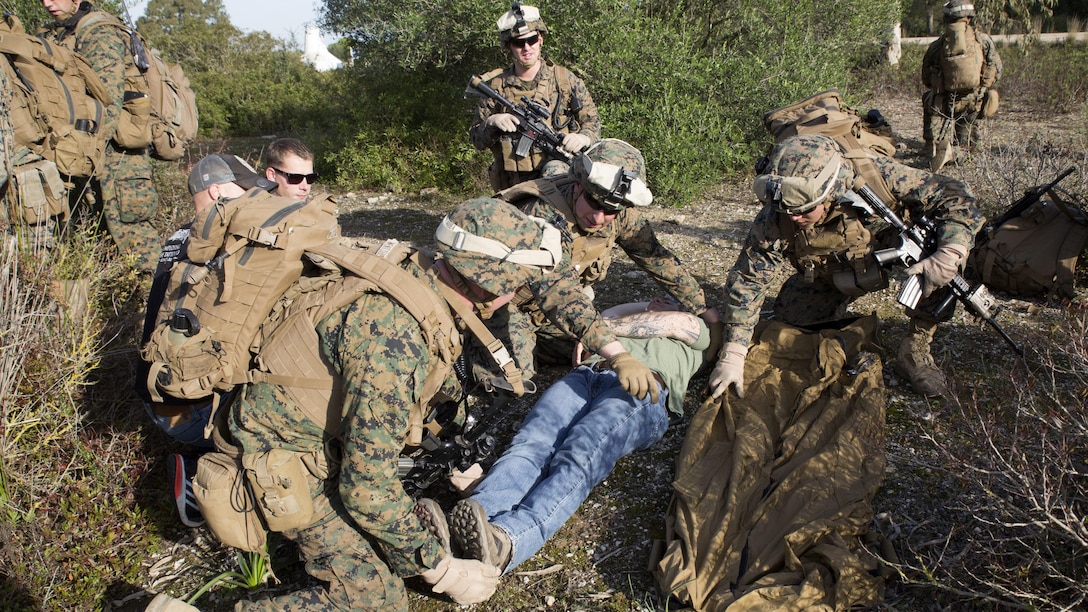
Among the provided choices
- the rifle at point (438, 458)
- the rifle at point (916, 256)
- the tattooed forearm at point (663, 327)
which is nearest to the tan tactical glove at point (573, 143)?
the tattooed forearm at point (663, 327)

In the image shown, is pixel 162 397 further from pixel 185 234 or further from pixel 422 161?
pixel 422 161

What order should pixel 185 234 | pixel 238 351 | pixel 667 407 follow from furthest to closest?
pixel 667 407
pixel 185 234
pixel 238 351

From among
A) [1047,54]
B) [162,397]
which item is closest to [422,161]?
[162,397]

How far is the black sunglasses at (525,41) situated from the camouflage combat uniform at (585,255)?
1.60 metres

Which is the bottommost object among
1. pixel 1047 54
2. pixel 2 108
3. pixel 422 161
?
pixel 422 161

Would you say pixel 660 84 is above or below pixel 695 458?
above

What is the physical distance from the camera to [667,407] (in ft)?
11.4

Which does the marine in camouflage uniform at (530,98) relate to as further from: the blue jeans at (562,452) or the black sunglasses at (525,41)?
the blue jeans at (562,452)

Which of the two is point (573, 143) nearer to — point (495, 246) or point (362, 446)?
point (495, 246)

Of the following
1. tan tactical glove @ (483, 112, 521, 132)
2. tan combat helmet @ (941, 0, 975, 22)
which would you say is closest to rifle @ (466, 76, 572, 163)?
tan tactical glove @ (483, 112, 521, 132)

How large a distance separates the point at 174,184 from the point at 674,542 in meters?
5.60

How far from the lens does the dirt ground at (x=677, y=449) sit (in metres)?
2.71

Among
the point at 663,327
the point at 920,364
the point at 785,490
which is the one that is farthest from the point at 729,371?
the point at 920,364

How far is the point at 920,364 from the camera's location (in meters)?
3.64
